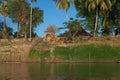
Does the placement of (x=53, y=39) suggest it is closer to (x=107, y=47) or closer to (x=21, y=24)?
(x=107, y=47)

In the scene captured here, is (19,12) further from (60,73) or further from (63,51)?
(60,73)

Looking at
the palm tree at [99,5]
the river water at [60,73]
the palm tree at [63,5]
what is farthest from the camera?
the palm tree at [63,5]

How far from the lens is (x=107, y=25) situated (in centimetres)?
6619

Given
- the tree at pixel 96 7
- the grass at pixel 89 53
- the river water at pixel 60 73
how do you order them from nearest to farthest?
the river water at pixel 60 73
the grass at pixel 89 53
the tree at pixel 96 7

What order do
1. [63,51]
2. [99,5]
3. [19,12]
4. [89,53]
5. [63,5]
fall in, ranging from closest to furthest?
[89,53] < [63,51] < [99,5] < [63,5] < [19,12]

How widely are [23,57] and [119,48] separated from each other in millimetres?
15855

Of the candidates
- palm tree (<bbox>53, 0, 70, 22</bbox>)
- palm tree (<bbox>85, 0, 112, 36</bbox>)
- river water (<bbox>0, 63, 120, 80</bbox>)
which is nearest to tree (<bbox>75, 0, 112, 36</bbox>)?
palm tree (<bbox>85, 0, 112, 36</bbox>)

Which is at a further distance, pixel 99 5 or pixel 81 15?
pixel 81 15

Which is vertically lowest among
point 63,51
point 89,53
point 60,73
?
point 60,73

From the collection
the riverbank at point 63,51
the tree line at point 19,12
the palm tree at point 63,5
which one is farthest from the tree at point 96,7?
the tree line at point 19,12

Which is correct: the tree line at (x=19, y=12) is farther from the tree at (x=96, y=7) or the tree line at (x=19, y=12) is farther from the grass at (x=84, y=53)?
the grass at (x=84, y=53)

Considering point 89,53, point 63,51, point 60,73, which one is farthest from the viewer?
point 63,51

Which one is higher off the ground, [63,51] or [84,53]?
[63,51]

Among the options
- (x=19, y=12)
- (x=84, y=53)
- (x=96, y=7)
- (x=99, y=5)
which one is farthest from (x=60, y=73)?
(x=19, y=12)
